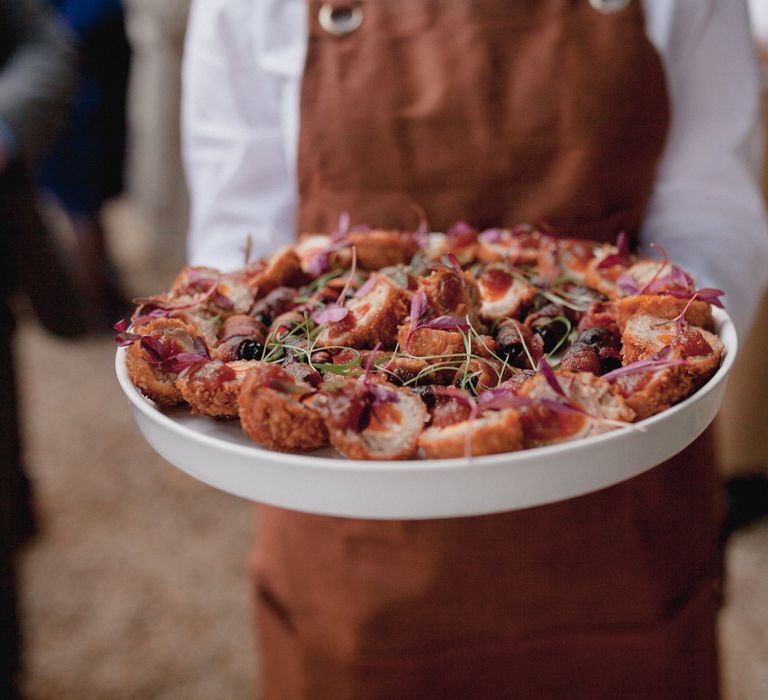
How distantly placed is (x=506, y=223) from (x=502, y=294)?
0.30 m

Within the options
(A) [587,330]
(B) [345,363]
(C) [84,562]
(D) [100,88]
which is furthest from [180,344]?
(D) [100,88]

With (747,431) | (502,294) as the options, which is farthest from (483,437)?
(747,431)

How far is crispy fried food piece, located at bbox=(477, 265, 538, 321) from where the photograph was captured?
2.41 ft

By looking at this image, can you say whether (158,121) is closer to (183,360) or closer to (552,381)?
(183,360)

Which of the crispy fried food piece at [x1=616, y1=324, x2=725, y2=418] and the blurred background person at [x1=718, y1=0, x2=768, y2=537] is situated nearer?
the crispy fried food piece at [x1=616, y1=324, x2=725, y2=418]

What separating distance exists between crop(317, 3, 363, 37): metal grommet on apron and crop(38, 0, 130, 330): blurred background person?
7.90 feet

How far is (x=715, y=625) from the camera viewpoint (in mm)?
1089

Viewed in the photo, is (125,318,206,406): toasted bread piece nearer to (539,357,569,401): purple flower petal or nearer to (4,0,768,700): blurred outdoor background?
(539,357,569,401): purple flower petal

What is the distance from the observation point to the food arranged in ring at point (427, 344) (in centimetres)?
56

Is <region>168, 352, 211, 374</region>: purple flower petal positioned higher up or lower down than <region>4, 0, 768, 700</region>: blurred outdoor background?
higher up

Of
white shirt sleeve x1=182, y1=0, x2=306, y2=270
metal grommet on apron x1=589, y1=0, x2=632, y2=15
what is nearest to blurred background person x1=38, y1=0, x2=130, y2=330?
white shirt sleeve x1=182, y1=0, x2=306, y2=270

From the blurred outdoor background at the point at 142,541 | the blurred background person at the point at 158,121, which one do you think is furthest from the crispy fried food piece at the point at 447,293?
the blurred background person at the point at 158,121

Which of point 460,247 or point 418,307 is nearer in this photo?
point 418,307

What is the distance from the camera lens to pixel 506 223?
3.35 feet
